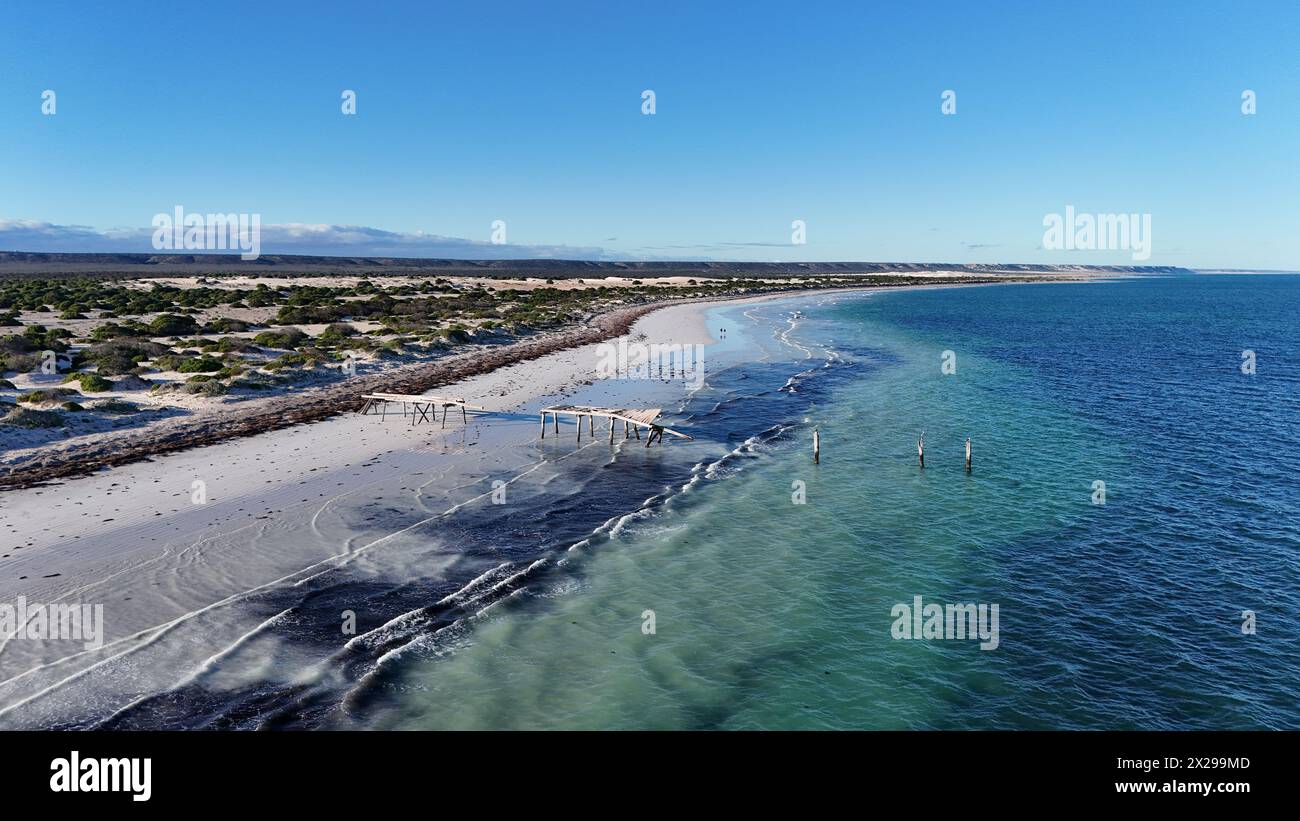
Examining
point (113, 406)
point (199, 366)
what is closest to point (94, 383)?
point (113, 406)

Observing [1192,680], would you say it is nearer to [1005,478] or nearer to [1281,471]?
[1005,478]

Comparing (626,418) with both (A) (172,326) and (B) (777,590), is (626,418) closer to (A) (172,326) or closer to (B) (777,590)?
(B) (777,590)

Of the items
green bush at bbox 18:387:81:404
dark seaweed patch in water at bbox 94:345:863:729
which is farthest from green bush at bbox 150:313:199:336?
dark seaweed patch in water at bbox 94:345:863:729

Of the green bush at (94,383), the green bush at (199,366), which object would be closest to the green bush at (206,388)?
the green bush at (94,383)

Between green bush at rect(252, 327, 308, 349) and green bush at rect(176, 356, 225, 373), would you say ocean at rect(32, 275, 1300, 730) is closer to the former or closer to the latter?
green bush at rect(176, 356, 225, 373)

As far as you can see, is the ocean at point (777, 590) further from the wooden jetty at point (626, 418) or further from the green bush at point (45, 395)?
the green bush at point (45, 395)

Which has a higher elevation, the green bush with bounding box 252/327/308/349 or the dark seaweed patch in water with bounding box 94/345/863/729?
the green bush with bounding box 252/327/308/349
